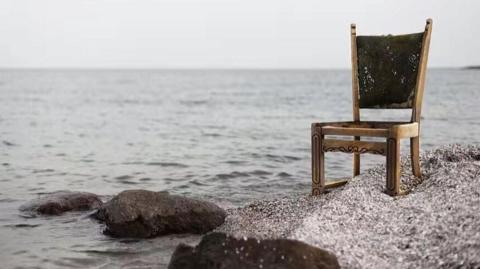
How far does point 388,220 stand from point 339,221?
1.44 feet

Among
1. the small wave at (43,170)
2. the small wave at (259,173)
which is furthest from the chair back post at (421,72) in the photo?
the small wave at (43,170)

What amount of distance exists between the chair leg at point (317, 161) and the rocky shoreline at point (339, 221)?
0.14m

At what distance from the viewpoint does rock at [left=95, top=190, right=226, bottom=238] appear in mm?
6035

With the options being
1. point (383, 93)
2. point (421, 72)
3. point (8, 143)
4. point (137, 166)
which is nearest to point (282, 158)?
point (137, 166)

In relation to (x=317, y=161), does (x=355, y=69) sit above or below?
above

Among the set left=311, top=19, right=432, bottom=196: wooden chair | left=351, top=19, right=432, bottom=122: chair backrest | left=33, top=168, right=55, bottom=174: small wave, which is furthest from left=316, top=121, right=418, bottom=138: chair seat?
left=33, top=168, right=55, bottom=174: small wave

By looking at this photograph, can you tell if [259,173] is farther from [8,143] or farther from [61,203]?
[8,143]

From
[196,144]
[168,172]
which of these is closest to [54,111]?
[196,144]

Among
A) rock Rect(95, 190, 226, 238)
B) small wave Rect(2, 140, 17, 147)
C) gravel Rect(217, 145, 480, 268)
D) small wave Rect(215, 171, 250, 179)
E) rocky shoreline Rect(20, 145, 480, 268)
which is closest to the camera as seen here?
rocky shoreline Rect(20, 145, 480, 268)

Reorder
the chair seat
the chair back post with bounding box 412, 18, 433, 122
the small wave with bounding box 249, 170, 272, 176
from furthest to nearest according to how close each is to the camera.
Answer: the small wave with bounding box 249, 170, 272, 176 → the chair back post with bounding box 412, 18, 433, 122 → the chair seat

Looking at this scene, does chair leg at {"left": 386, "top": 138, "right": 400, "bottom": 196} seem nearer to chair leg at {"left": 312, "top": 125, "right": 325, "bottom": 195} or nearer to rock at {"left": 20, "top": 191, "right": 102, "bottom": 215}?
chair leg at {"left": 312, "top": 125, "right": 325, "bottom": 195}

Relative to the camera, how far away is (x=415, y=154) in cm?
628

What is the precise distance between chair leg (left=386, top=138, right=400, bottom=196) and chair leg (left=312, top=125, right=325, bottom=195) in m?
0.81

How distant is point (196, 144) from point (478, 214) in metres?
11.7
